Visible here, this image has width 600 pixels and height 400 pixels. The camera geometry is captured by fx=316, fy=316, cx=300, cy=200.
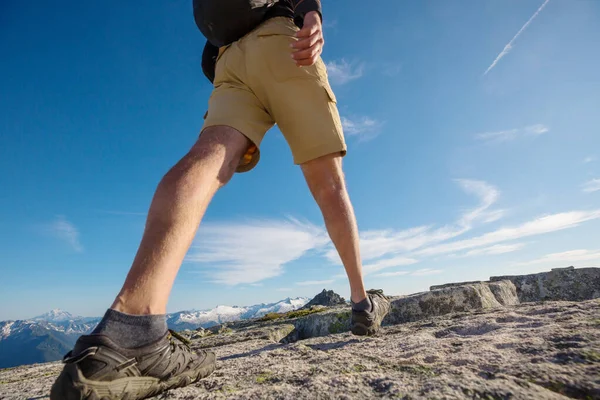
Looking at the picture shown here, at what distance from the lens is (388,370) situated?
1.53 m

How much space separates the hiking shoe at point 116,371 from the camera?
1315mm

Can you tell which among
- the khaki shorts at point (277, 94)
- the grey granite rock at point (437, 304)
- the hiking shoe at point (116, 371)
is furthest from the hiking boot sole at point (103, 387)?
the grey granite rock at point (437, 304)

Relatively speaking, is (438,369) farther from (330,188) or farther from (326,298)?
(326,298)

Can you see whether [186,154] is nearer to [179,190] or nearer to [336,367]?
[179,190]

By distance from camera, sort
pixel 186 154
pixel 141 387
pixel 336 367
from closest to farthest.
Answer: pixel 141 387, pixel 336 367, pixel 186 154

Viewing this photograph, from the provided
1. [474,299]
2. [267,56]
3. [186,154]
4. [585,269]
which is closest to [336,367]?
[186,154]

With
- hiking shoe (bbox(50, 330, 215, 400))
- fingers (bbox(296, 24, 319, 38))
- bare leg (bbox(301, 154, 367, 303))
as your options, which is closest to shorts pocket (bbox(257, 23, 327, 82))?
fingers (bbox(296, 24, 319, 38))

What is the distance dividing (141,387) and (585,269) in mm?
6582

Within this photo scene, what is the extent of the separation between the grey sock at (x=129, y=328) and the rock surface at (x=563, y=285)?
6032mm

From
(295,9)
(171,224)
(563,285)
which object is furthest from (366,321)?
(563,285)

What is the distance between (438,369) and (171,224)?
1.49m

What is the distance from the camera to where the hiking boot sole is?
1.30 m

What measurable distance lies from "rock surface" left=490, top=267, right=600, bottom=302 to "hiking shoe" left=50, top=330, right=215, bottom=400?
19.2ft

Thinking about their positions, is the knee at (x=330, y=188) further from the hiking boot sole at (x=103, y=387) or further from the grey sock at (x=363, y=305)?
the hiking boot sole at (x=103, y=387)
